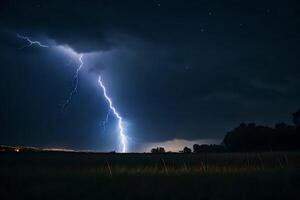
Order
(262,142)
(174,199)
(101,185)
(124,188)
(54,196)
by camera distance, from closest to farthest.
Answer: (174,199) → (54,196) → (124,188) → (101,185) → (262,142)

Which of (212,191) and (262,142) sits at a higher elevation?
(262,142)

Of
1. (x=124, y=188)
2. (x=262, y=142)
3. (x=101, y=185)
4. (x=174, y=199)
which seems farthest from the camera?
(x=262, y=142)

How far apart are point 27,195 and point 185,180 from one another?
415cm

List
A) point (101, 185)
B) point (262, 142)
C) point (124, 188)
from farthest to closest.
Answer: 1. point (262, 142)
2. point (101, 185)
3. point (124, 188)

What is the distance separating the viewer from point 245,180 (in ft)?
35.7

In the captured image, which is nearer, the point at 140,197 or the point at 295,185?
the point at 140,197

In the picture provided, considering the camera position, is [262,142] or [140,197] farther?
[262,142]

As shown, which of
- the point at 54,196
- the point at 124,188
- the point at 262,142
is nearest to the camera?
the point at 54,196

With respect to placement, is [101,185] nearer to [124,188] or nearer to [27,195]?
[124,188]

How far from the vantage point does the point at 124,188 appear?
9.86 m

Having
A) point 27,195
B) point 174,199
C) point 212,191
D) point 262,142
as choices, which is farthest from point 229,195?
point 262,142

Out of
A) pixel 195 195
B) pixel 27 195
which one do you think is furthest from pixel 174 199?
pixel 27 195

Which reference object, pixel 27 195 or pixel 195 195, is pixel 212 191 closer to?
pixel 195 195

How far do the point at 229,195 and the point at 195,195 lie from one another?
678 millimetres
